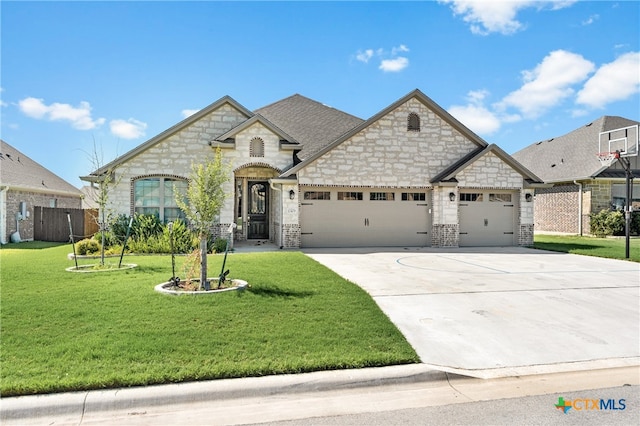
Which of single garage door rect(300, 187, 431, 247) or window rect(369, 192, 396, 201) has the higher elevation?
window rect(369, 192, 396, 201)

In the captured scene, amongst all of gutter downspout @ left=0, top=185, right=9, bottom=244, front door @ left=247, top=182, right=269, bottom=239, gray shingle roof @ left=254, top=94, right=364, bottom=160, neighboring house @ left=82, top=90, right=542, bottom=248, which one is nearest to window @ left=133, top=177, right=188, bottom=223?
neighboring house @ left=82, top=90, right=542, bottom=248

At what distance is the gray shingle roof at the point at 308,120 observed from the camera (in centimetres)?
2058

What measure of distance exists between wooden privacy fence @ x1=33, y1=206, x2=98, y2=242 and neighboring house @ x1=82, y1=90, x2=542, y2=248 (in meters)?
4.56

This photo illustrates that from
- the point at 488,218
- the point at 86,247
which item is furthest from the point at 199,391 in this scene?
the point at 488,218

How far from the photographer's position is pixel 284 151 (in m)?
17.5

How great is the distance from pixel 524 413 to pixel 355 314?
9.77 feet

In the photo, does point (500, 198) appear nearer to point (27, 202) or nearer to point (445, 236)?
point (445, 236)

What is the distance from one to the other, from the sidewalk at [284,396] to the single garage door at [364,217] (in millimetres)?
12170

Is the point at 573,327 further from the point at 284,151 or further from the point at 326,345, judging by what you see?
the point at 284,151

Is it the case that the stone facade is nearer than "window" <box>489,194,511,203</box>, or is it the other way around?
the stone facade

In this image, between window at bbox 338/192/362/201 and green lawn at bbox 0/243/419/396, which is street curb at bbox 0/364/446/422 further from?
window at bbox 338/192/362/201

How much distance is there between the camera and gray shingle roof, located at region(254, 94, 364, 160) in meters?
20.6

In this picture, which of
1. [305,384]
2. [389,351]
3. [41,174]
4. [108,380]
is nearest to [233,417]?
[305,384]

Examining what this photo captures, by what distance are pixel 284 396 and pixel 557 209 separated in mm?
27558
